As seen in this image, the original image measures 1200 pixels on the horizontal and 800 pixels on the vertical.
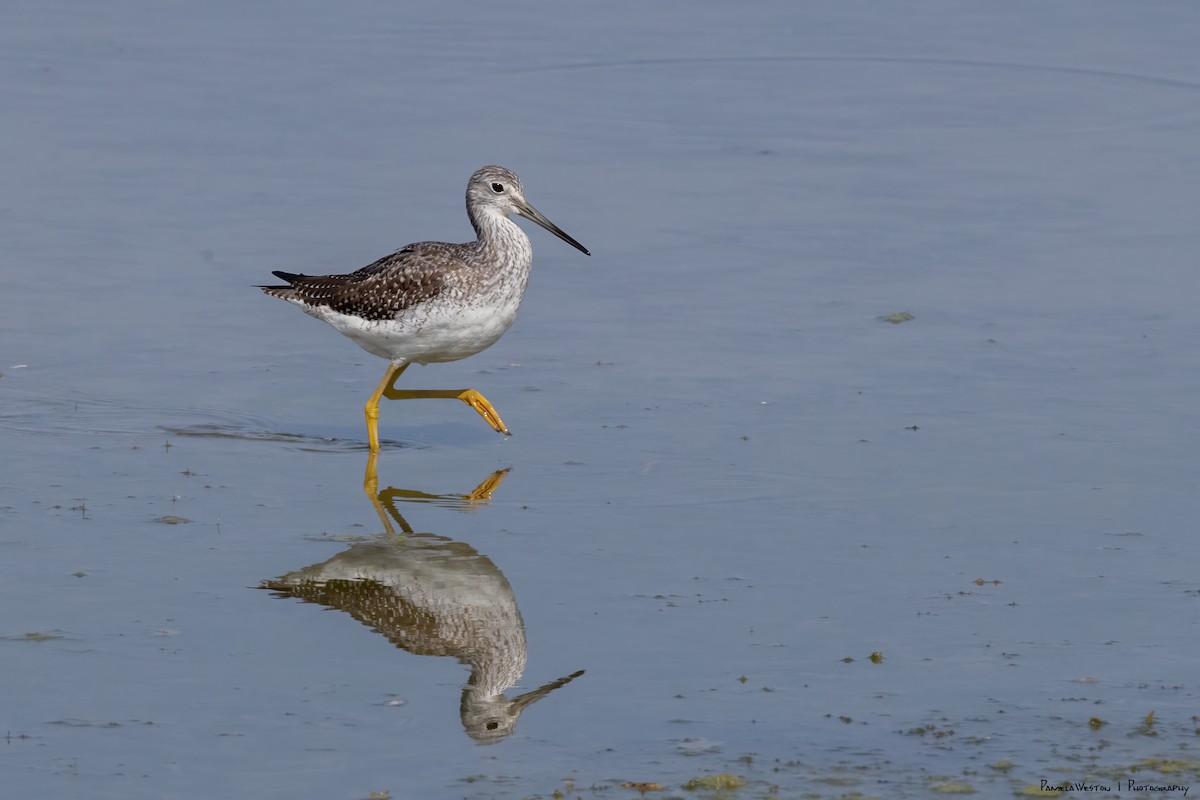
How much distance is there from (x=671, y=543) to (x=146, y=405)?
152 inches

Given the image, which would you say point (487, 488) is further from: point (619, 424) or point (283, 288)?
point (283, 288)

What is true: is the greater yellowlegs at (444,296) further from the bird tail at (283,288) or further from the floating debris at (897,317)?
the floating debris at (897,317)

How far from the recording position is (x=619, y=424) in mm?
11562

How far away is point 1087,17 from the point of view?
2272 cm

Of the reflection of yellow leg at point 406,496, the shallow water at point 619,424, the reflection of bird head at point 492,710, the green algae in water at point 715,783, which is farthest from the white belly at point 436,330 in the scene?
the green algae in water at point 715,783

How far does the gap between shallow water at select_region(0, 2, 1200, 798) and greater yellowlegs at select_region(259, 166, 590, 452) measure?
20.7 inches

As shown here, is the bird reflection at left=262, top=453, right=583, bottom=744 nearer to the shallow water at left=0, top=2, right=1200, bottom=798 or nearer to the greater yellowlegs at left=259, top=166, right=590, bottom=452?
the shallow water at left=0, top=2, right=1200, bottom=798

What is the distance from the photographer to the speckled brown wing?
451 inches

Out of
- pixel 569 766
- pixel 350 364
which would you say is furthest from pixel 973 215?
pixel 569 766

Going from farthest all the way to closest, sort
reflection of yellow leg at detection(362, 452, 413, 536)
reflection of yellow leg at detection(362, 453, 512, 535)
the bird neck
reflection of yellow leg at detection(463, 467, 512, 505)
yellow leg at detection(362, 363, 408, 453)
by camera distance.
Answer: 1. the bird neck
2. yellow leg at detection(362, 363, 408, 453)
3. reflection of yellow leg at detection(463, 467, 512, 505)
4. reflection of yellow leg at detection(362, 453, 512, 535)
5. reflection of yellow leg at detection(362, 452, 413, 536)

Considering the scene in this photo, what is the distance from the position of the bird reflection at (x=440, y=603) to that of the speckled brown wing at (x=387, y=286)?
6.04 feet

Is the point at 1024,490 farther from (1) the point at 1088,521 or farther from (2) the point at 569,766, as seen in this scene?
(2) the point at 569,766

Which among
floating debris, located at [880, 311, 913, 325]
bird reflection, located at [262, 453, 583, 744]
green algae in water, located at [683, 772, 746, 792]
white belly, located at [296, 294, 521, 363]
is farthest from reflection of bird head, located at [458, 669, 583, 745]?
floating debris, located at [880, 311, 913, 325]

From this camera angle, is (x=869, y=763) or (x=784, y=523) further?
(x=784, y=523)
